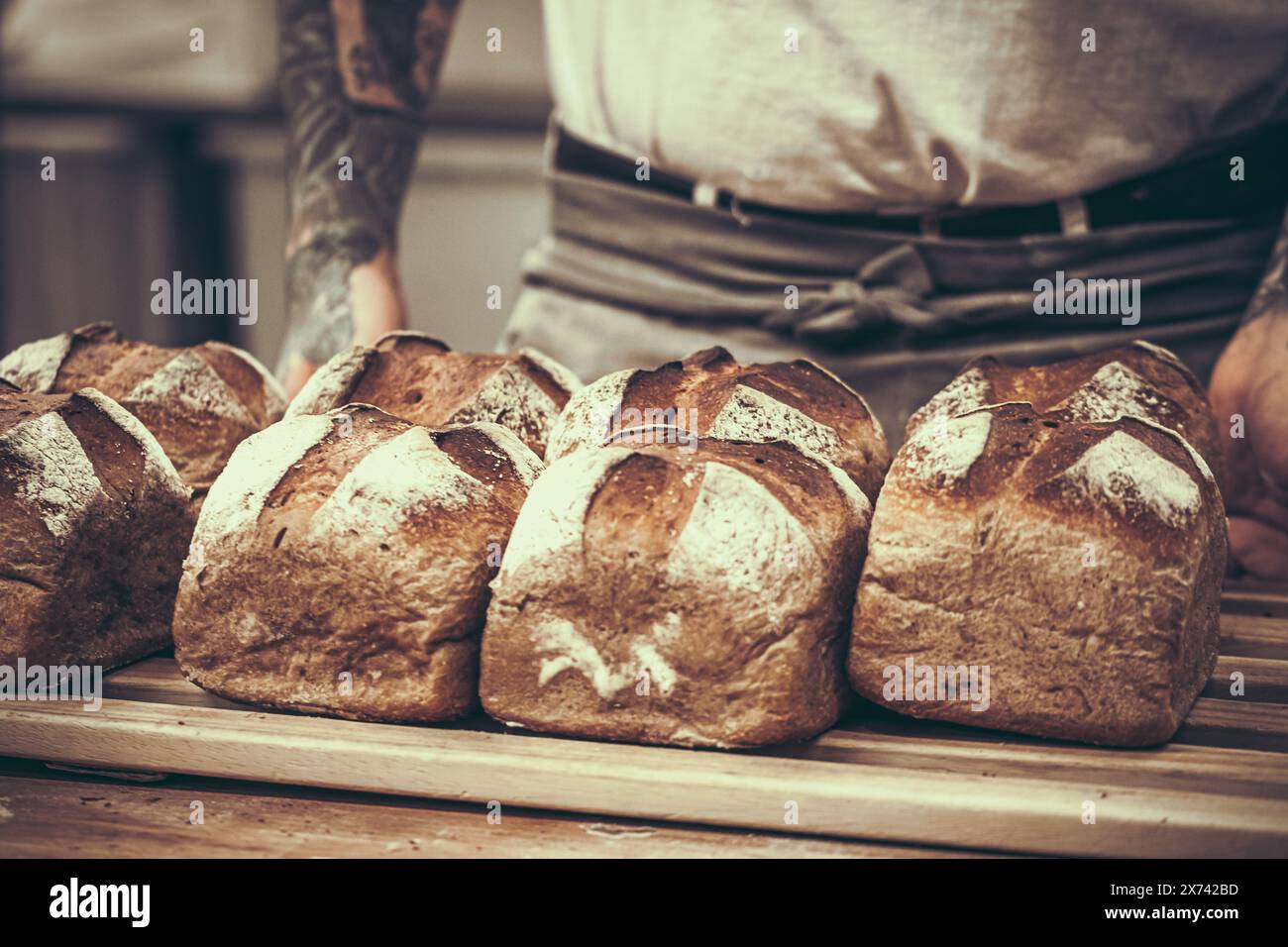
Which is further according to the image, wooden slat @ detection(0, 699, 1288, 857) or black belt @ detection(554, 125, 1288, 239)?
black belt @ detection(554, 125, 1288, 239)

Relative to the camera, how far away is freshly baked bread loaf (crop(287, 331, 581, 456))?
5.07 feet

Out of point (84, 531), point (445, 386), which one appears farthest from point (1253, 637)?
point (84, 531)

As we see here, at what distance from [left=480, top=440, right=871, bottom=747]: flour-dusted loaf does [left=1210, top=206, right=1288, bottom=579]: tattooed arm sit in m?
0.82

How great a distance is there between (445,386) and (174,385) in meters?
0.40

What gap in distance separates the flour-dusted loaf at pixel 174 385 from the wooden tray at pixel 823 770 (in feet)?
1.39

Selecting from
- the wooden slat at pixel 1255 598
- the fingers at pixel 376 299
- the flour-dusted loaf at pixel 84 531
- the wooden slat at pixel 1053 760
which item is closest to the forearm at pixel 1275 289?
the wooden slat at pixel 1255 598

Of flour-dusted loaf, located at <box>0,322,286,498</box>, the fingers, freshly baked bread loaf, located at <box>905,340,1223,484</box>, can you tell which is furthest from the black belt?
flour-dusted loaf, located at <box>0,322,286,498</box>

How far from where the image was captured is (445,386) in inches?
62.7

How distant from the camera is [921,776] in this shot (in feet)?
3.68

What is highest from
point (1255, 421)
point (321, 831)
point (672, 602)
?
point (1255, 421)

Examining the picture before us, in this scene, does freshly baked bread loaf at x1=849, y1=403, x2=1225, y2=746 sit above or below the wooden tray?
above

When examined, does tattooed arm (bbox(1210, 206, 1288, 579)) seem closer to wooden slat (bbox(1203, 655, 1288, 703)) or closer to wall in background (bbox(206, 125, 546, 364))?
wooden slat (bbox(1203, 655, 1288, 703))

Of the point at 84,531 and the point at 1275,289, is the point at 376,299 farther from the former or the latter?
the point at 1275,289
